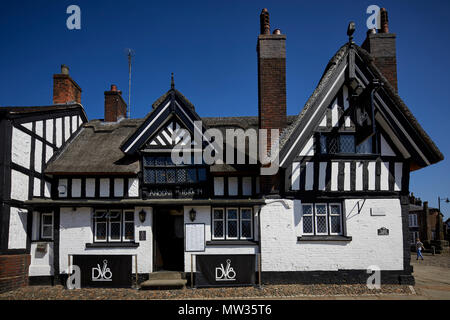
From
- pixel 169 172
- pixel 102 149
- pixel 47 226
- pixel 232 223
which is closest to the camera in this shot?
pixel 232 223

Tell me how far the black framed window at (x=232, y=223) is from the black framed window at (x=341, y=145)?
3.66 meters

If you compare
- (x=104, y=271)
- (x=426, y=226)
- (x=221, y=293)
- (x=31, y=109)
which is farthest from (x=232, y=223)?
(x=426, y=226)

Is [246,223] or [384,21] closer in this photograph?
[246,223]

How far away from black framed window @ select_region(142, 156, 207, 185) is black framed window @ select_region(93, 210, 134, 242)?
157 centimetres

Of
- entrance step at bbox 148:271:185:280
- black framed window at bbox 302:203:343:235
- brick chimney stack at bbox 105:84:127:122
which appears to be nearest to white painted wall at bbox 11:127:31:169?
brick chimney stack at bbox 105:84:127:122

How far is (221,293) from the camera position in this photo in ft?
32.6

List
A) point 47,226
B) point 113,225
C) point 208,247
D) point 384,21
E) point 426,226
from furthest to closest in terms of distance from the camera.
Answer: point 426,226 < point 384,21 < point 47,226 < point 113,225 < point 208,247

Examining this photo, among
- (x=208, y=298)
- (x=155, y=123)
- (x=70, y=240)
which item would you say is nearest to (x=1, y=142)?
(x=70, y=240)

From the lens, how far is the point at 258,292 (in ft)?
32.7

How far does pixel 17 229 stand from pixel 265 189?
9.00 metres

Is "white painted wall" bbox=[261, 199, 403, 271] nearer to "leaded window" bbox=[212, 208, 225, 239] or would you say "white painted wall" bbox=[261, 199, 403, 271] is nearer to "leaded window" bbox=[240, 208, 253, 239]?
"leaded window" bbox=[240, 208, 253, 239]

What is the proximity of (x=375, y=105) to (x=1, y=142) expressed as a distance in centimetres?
1314

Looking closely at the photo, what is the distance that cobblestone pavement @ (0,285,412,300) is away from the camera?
31.4ft

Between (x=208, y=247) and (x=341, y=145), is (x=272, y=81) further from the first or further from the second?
(x=208, y=247)
